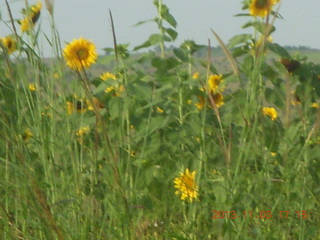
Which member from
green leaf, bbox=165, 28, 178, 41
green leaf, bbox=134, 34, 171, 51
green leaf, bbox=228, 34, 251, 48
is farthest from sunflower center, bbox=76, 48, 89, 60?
green leaf, bbox=228, 34, 251, 48

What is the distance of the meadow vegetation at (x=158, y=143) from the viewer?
2.03m

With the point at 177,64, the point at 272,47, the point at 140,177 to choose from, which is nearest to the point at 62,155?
the point at 140,177

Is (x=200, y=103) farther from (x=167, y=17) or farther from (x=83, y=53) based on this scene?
(x=83, y=53)

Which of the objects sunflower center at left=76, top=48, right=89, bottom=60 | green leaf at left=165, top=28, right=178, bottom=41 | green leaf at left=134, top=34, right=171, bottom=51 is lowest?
sunflower center at left=76, top=48, right=89, bottom=60

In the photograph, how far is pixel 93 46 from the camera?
359 cm

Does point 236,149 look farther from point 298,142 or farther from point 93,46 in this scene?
point 93,46

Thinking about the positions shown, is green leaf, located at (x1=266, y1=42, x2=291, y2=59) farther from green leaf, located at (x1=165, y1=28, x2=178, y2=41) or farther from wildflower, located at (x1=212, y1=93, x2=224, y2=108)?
green leaf, located at (x1=165, y1=28, x2=178, y2=41)

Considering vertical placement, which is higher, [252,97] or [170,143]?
[252,97]

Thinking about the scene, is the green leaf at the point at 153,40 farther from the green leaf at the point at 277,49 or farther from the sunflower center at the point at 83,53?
the green leaf at the point at 277,49

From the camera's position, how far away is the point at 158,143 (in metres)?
2.99

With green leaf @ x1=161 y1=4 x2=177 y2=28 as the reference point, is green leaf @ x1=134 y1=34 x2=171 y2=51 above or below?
below

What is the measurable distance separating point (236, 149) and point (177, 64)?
59 centimetres

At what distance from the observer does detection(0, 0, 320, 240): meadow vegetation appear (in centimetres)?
203

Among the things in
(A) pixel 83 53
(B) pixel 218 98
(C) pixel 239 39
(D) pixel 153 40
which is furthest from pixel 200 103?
(A) pixel 83 53
